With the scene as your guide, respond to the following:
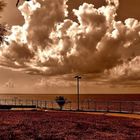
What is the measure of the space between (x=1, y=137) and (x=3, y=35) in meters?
6.52

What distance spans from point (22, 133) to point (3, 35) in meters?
6.95

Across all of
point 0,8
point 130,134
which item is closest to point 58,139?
point 130,134

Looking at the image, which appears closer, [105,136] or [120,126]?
[105,136]

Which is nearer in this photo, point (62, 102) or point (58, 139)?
point (58, 139)

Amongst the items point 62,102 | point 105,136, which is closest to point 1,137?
point 105,136

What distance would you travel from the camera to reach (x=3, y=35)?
20875 millimetres

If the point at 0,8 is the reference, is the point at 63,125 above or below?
below

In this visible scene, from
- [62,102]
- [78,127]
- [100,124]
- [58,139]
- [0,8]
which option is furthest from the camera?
[62,102]

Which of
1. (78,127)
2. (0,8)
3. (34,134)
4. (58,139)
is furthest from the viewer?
(78,127)

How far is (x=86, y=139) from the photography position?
20812 millimetres

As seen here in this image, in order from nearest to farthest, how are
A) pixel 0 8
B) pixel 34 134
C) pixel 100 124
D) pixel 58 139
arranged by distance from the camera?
pixel 0 8 < pixel 58 139 < pixel 34 134 < pixel 100 124

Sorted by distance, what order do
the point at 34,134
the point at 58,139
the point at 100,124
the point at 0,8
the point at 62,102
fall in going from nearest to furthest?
the point at 0,8 < the point at 58,139 < the point at 34,134 < the point at 100,124 < the point at 62,102

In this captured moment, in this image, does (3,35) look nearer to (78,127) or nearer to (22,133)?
(22,133)

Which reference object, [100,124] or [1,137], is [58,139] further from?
[100,124]
